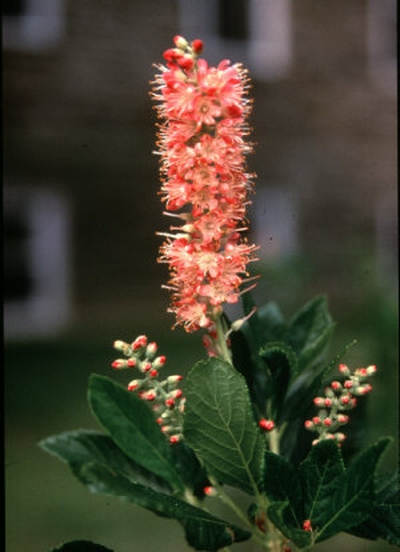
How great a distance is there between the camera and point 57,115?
5.71m

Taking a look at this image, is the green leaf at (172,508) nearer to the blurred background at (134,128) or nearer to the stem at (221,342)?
the stem at (221,342)

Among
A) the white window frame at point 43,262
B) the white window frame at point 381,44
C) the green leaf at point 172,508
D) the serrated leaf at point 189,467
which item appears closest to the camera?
the green leaf at point 172,508

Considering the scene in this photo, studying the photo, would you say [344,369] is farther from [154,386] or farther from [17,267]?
[17,267]

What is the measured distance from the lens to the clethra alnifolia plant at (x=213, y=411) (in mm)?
521

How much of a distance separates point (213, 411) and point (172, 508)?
0.23 ft

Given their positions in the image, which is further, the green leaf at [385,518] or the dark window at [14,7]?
the dark window at [14,7]

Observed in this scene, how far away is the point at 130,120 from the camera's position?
580 centimetres

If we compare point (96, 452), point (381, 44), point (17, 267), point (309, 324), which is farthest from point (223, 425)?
point (381, 44)

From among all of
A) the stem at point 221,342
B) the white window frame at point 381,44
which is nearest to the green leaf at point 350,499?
the stem at point 221,342

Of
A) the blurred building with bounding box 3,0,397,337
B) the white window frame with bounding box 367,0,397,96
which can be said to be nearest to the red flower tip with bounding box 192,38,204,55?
the blurred building with bounding box 3,0,397,337

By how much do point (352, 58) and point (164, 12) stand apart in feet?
6.16

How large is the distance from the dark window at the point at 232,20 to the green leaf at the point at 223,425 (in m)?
5.16

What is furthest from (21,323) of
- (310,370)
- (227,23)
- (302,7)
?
(310,370)

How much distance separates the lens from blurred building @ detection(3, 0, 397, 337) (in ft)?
17.3
